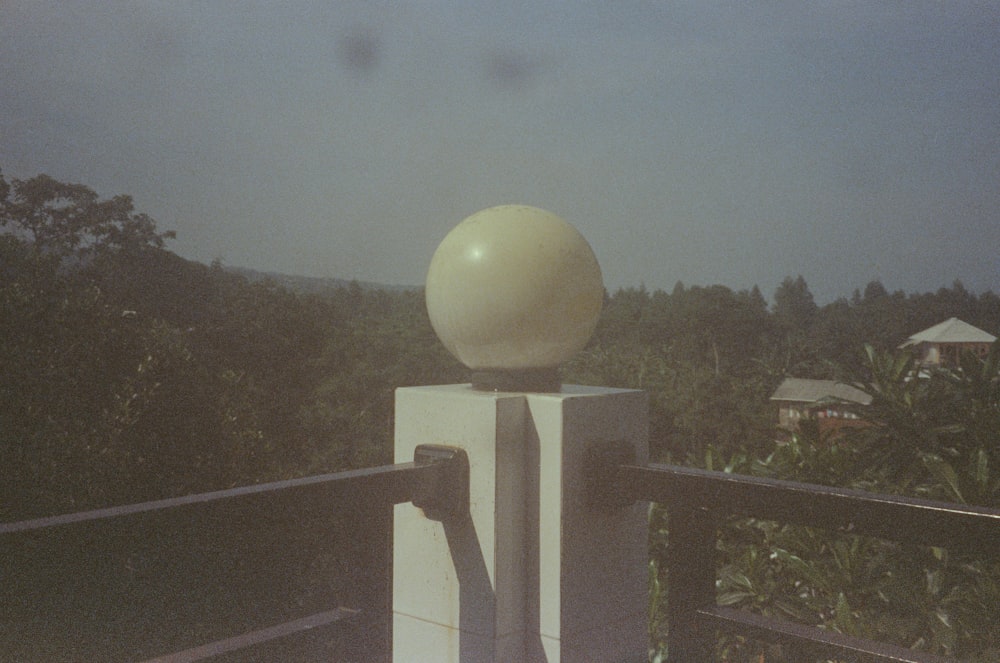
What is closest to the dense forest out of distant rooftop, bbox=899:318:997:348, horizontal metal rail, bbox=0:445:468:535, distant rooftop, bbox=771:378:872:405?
horizontal metal rail, bbox=0:445:468:535

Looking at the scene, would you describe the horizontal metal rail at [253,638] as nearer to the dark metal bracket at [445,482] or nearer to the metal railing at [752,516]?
the dark metal bracket at [445,482]

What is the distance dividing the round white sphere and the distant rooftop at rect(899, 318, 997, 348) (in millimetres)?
54996

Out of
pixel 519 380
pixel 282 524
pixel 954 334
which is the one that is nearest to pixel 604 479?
pixel 519 380

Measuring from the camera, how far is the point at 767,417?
44.8m

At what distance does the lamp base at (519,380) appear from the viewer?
86.4 inches

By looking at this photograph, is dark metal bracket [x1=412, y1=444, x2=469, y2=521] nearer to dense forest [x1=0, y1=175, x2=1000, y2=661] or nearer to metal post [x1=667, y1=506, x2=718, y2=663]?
metal post [x1=667, y1=506, x2=718, y2=663]

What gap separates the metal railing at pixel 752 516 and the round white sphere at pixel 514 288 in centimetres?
36

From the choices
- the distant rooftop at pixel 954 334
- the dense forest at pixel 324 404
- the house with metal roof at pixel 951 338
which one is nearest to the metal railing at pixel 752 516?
the dense forest at pixel 324 404

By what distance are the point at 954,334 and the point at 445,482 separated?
5825 centimetres

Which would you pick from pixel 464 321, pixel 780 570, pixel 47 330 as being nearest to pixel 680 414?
pixel 47 330

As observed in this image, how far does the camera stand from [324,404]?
29656 mm

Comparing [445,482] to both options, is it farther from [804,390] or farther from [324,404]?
[804,390]

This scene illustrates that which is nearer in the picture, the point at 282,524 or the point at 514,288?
the point at 282,524

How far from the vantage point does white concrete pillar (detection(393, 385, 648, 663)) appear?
1.99 meters
